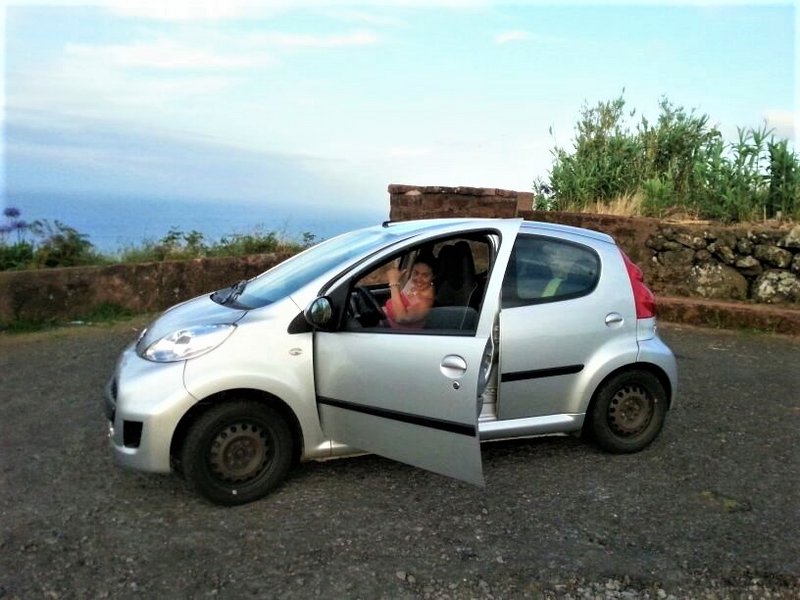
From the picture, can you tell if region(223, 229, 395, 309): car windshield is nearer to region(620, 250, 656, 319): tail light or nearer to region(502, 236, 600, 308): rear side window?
region(502, 236, 600, 308): rear side window

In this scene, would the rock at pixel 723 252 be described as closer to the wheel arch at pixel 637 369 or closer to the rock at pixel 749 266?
the rock at pixel 749 266

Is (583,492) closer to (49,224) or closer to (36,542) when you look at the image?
(36,542)

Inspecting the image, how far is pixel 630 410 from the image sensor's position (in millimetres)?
4996

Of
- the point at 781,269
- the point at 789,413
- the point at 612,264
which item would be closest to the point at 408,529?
the point at 612,264

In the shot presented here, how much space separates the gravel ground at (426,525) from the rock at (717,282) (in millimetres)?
4740

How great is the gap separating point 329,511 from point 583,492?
1.49 m

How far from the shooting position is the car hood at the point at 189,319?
427 cm

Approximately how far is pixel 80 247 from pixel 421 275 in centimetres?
690

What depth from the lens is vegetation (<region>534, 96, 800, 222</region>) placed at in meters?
10.8

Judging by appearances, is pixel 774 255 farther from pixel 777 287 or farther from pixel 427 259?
pixel 427 259

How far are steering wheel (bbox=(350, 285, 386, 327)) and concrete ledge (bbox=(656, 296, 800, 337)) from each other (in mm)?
6308

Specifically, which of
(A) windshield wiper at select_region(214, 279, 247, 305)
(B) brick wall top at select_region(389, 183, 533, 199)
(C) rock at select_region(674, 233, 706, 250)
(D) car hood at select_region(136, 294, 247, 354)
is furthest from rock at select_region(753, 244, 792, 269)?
(D) car hood at select_region(136, 294, 247, 354)

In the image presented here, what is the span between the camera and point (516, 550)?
3709 millimetres

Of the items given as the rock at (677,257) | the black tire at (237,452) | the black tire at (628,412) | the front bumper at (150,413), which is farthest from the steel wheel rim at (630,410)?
the rock at (677,257)
